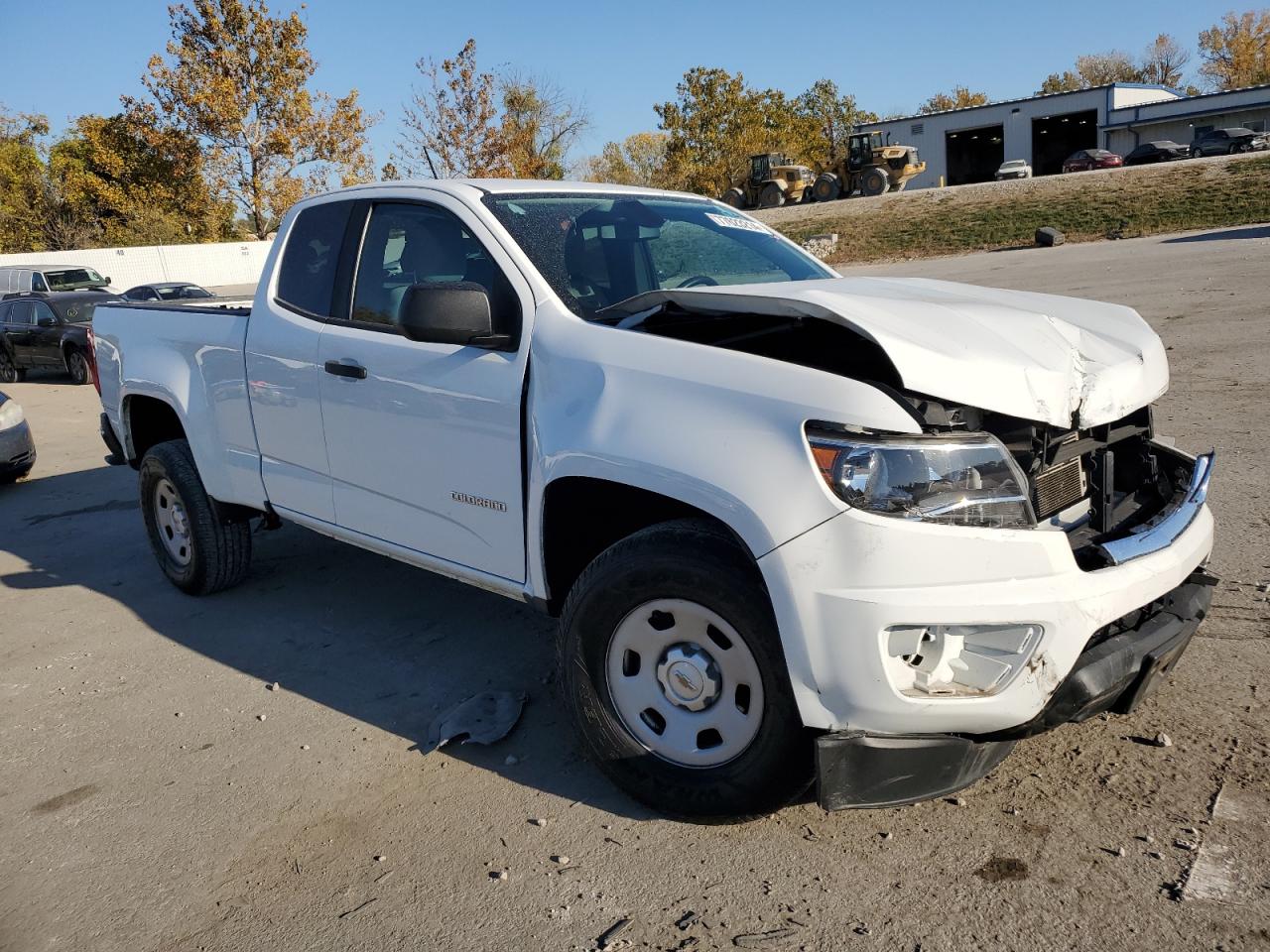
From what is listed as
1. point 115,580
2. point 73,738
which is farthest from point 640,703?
point 115,580

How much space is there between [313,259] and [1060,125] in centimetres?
7674

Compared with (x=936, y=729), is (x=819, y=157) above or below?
above

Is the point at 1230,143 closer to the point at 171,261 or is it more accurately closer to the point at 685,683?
the point at 171,261

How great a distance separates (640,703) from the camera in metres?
3.15

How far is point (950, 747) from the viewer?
2.68m

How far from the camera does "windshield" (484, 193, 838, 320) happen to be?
146 inches

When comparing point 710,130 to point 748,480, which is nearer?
point 748,480

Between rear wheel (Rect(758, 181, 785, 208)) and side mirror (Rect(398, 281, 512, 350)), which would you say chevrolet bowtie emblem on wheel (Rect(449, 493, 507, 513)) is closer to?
side mirror (Rect(398, 281, 512, 350))

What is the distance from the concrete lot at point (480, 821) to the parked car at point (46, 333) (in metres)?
12.8

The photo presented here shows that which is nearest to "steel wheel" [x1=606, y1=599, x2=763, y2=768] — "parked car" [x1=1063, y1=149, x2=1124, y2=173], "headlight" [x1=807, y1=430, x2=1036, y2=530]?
"headlight" [x1=807, y1=430, x2=1036, y2=530]

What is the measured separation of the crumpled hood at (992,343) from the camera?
2732 mm

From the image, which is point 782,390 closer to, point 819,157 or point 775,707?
point 775,707

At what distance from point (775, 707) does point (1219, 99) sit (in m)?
71.9

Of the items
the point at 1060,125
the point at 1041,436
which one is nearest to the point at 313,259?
the point at 1041,436
